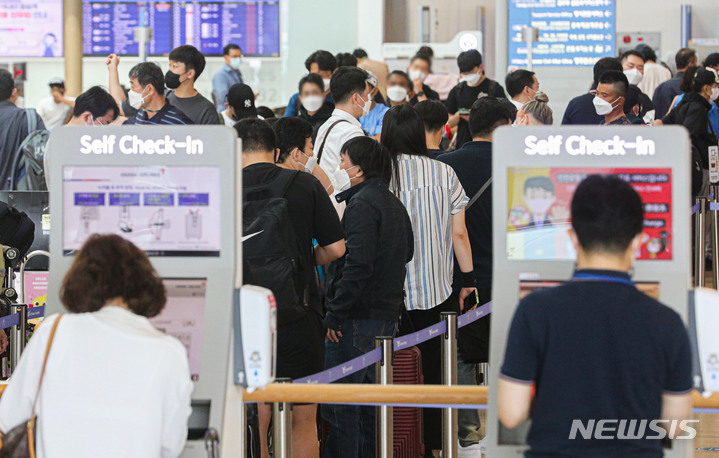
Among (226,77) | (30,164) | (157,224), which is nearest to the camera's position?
(157,224)

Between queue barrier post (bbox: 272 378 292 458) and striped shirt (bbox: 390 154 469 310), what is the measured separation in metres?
1.36

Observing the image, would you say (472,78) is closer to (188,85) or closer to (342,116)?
(342,116)

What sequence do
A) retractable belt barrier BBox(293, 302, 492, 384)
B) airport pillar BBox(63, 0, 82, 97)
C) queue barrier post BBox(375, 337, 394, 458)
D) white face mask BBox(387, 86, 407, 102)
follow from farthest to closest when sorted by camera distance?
airport pillar BBox(63, 0, 82, 97), white face mask BBox(387, 86, 407, 102), queue barrier post BBox(375, 337, 394, 458), retractable belt barrier BBox(293, 302, 492, 384)

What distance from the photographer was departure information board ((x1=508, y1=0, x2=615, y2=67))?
9.35 meters

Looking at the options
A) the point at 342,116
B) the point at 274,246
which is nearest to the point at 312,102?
the point at 342,116

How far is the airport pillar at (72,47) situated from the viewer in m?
10.1

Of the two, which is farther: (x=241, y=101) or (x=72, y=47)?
(x=72, y=47)

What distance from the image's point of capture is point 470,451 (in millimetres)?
4891

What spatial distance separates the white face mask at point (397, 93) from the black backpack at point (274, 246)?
500 cm

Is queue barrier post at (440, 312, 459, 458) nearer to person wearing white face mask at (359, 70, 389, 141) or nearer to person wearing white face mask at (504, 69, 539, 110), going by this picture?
person wearing white face mask at (359, 70, 389, 141)

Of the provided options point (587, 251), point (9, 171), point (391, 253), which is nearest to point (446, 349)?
point (391, 253)

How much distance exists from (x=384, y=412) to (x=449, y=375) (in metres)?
0.59

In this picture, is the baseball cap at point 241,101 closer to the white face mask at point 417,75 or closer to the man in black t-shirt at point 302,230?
the man in black t-shirt at point 302,230

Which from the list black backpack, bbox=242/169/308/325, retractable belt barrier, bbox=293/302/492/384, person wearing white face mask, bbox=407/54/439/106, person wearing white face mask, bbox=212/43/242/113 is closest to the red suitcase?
retractable belt barrier, bbox=293/302/492/384
